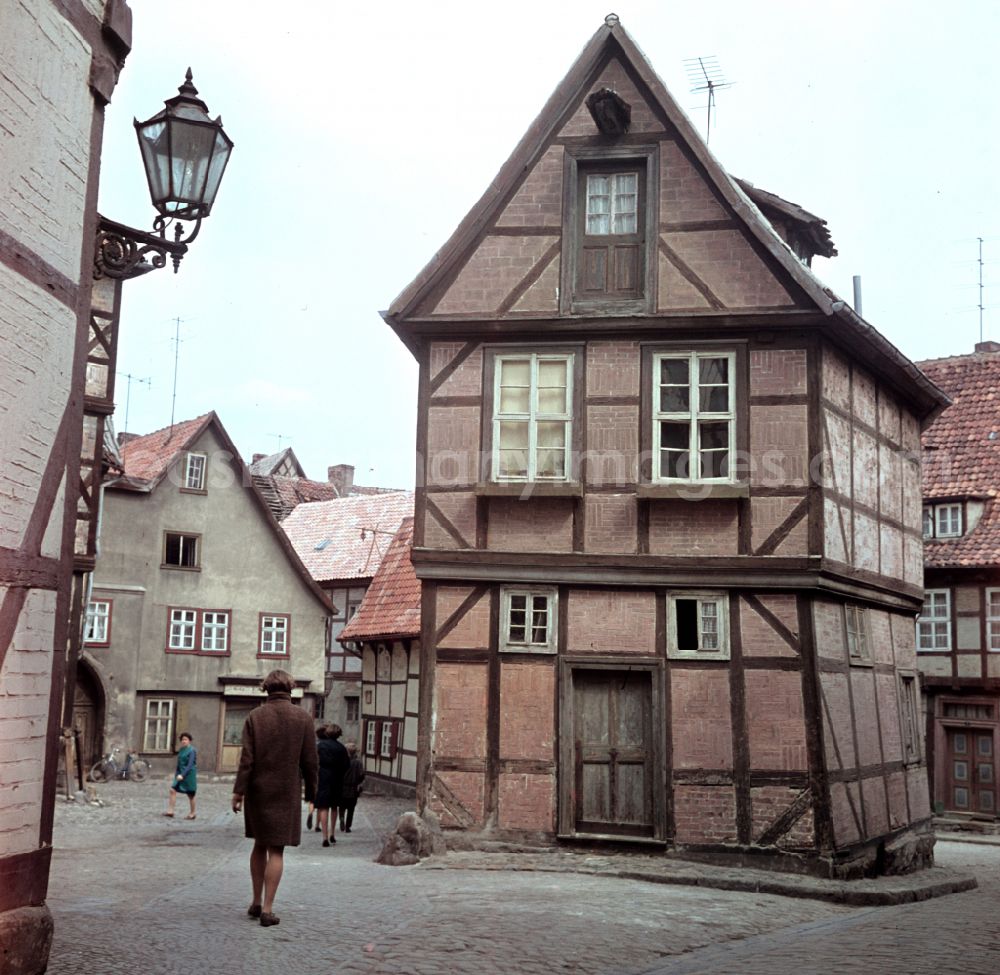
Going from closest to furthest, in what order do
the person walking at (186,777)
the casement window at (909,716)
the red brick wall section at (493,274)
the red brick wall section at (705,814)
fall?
the red brick wall section at (705,814) → the red brick wall section at (493,274) → the casement window at (909,716) → the person walking at (186,777)

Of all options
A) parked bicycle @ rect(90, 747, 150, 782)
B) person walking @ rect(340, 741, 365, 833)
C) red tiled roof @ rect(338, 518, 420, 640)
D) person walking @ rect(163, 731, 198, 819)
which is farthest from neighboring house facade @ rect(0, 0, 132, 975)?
parked bicycle @ rect(90, 747, 150, 782)

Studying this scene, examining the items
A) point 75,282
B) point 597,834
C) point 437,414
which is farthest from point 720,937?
point 437,414

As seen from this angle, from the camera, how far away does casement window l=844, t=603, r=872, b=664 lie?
16531 millimetres

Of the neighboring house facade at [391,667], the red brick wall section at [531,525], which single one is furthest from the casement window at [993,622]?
the red brick wall section at [531,525]

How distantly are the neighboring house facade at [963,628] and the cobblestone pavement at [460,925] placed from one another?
14514mm

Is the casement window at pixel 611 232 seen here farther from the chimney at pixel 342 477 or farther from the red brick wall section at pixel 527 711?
the chimney at pixel 342 477

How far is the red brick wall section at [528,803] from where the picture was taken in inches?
606

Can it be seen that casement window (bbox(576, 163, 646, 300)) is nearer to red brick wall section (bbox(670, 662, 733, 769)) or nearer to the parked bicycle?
red brick wall section (bbox(670, 662, 733, 769))

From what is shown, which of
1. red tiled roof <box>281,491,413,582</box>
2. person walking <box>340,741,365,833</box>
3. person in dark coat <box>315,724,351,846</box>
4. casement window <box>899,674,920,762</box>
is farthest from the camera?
red tiled roof <box>281,491,413,582</box>

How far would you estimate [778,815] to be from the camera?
1499 cm

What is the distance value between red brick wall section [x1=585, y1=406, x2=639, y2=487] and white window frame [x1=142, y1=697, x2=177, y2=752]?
2125cm

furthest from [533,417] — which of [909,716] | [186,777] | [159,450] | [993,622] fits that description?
[159,450]

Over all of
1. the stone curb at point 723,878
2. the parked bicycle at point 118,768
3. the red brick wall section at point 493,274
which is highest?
the red brick wall section at point 493,274

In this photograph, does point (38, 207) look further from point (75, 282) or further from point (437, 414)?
point (437, 414)
